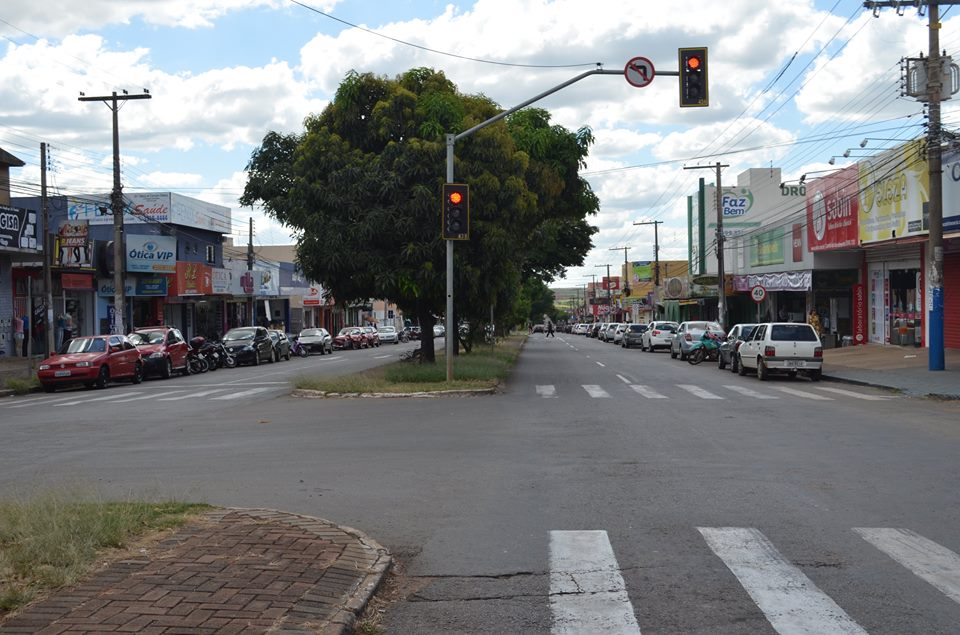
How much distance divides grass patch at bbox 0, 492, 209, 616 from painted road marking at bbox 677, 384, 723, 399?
572 inches

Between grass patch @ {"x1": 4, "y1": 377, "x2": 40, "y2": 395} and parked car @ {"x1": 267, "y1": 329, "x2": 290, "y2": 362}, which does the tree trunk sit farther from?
parked car @ {"x1": 267, "y1": 329, "x2": 290, "y2": 362}

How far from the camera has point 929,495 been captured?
9.25 meters

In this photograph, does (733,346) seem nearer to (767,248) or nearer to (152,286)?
(767,248)

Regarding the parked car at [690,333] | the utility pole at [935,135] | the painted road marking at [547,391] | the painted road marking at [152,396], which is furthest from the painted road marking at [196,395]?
the parked car at [690,333]

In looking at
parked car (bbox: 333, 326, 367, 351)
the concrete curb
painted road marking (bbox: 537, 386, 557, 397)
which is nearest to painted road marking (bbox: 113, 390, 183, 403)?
the concrete curb

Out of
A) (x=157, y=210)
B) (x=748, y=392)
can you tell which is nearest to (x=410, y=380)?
(x=748, y=392)

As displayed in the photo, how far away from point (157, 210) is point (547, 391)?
3608 cm

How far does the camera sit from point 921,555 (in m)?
6.97

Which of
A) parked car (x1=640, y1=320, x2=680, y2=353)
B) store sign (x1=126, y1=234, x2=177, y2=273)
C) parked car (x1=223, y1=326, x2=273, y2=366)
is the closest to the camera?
parked car (x1=223, y1=326, x2=273, y2=366)

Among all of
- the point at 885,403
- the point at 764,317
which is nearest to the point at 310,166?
the point at 885,403

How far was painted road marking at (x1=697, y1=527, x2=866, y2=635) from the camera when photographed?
17.8 feet

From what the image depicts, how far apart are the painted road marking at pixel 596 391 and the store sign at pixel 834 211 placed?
56.7 ft

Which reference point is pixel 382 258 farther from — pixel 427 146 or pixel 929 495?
pixel 929 495

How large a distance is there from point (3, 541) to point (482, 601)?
11.0 ft
